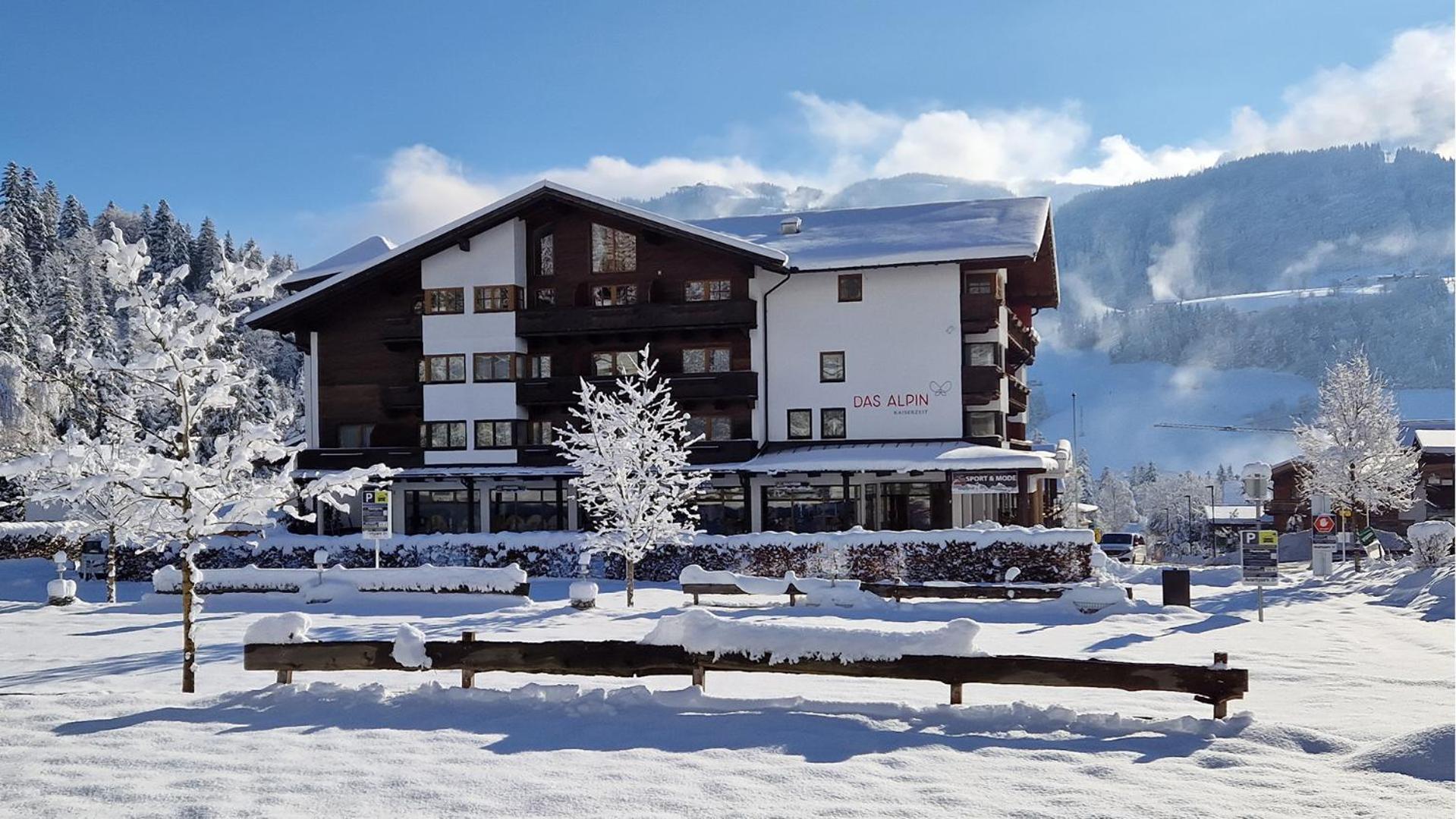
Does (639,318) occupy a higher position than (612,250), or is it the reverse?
(612,250)

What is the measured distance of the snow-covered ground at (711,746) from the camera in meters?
9.48

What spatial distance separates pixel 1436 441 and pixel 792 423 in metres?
55.5

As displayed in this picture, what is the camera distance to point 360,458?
46500 mm

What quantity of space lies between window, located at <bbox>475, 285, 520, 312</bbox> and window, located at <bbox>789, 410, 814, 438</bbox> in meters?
12.0

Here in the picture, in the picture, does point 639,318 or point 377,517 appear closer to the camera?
point 377,517

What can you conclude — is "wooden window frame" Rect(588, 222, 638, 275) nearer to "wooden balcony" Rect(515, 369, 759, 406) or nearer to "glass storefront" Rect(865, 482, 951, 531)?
"wooden balcony" Rect(515, 369, 759, 406)

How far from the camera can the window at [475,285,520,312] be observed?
4569 cm

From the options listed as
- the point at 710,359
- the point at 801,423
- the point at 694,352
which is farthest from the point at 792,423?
the point at 694,352

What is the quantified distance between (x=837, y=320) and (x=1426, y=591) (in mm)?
21307

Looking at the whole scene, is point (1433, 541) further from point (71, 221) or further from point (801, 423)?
point (71, 221)

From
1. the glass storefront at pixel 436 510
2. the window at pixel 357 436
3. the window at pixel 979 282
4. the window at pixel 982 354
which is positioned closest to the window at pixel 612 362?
the glass storefront at pixel 436 510

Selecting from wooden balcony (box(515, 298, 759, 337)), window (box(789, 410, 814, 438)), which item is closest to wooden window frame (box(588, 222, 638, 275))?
wooden balcony (box(515, 298, 759, 337))

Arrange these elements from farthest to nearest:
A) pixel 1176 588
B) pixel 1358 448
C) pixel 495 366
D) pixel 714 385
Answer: pixel 1358 448, pixel 495 366, pixel 714 385, pixel 1176 588

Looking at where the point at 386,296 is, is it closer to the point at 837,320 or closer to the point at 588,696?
the point at 837,320
